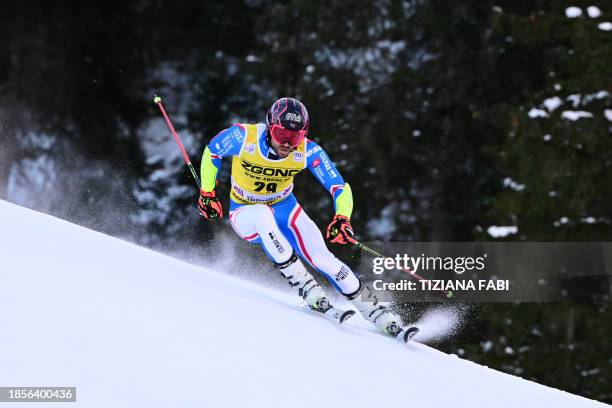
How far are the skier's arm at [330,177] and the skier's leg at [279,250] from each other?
47 centimetres

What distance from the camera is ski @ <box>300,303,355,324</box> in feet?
20.5

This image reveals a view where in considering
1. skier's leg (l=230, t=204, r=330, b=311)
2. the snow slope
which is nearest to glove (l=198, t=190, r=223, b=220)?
skier's leg (l=230, t=204, r=330, b=311)

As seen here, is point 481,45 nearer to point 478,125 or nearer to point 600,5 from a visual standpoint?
point 478,125

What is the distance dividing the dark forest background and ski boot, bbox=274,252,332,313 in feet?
23.1

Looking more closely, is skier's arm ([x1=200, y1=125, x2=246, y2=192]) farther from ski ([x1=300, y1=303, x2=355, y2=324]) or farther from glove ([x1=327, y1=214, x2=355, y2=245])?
ski ([x1=300, y1=303, x2=355, y2=324])

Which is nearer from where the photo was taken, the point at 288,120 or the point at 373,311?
the point at 288,120

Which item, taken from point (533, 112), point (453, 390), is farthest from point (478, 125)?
point (453, 390)

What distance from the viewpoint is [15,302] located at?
4.34 metres

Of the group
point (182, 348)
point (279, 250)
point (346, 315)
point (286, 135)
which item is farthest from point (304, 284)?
point (182, 348)

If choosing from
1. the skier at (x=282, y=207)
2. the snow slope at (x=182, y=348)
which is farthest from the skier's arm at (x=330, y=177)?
the snow slope at (x=182, y=348)

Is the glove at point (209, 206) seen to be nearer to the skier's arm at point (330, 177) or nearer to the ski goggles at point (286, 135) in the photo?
the ski goggles at point (286, 135)

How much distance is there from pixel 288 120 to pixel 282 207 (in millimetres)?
964
